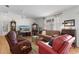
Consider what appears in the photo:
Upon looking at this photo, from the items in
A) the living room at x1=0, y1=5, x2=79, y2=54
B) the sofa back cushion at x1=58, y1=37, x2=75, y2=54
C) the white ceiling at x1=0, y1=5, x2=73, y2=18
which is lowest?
the sofa back cushion at x1=58, y1=37, x2=75, y2=54

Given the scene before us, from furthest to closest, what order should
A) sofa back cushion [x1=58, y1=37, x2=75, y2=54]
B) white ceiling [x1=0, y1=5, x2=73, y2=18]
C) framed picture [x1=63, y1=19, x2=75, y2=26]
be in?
1. framed picture [x1=63, y1=19, x2=75, y2=26]
2. sofa back cushion [x1=58, y1=37, x2=75, y2=54]
3. white ceiling [x1=0, y1=5, x2=73, y2=18]

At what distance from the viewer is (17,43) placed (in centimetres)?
236

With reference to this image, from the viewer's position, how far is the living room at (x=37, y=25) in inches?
82.9

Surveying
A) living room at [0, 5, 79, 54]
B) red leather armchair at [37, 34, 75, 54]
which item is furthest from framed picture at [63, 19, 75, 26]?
red leather armchair at [37, 34, 75, 54]

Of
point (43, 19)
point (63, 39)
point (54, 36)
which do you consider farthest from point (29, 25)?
point (63, 39)

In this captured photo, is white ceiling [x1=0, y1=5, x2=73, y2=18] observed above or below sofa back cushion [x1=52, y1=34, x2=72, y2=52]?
above

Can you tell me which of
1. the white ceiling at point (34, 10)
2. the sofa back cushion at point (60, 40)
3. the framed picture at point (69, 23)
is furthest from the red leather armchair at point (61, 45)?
the white ceiling at point (34, 10)

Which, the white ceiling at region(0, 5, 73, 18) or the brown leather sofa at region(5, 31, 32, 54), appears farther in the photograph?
the brown leather sofa at region(5, 31, 32, 54)

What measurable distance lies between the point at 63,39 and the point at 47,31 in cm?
36

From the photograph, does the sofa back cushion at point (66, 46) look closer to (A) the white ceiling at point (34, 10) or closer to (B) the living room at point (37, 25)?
(B) the living room at point (37, 25)

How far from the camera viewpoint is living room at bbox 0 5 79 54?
211 cm

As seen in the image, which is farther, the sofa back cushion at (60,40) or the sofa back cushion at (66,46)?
the sofa back cushion at (60,40)

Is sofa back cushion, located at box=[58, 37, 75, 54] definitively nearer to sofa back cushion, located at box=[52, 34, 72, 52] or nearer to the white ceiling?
sofa back cushion, located at box=[52, 34, 72, 52]

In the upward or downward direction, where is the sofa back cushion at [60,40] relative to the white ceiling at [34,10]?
downward
